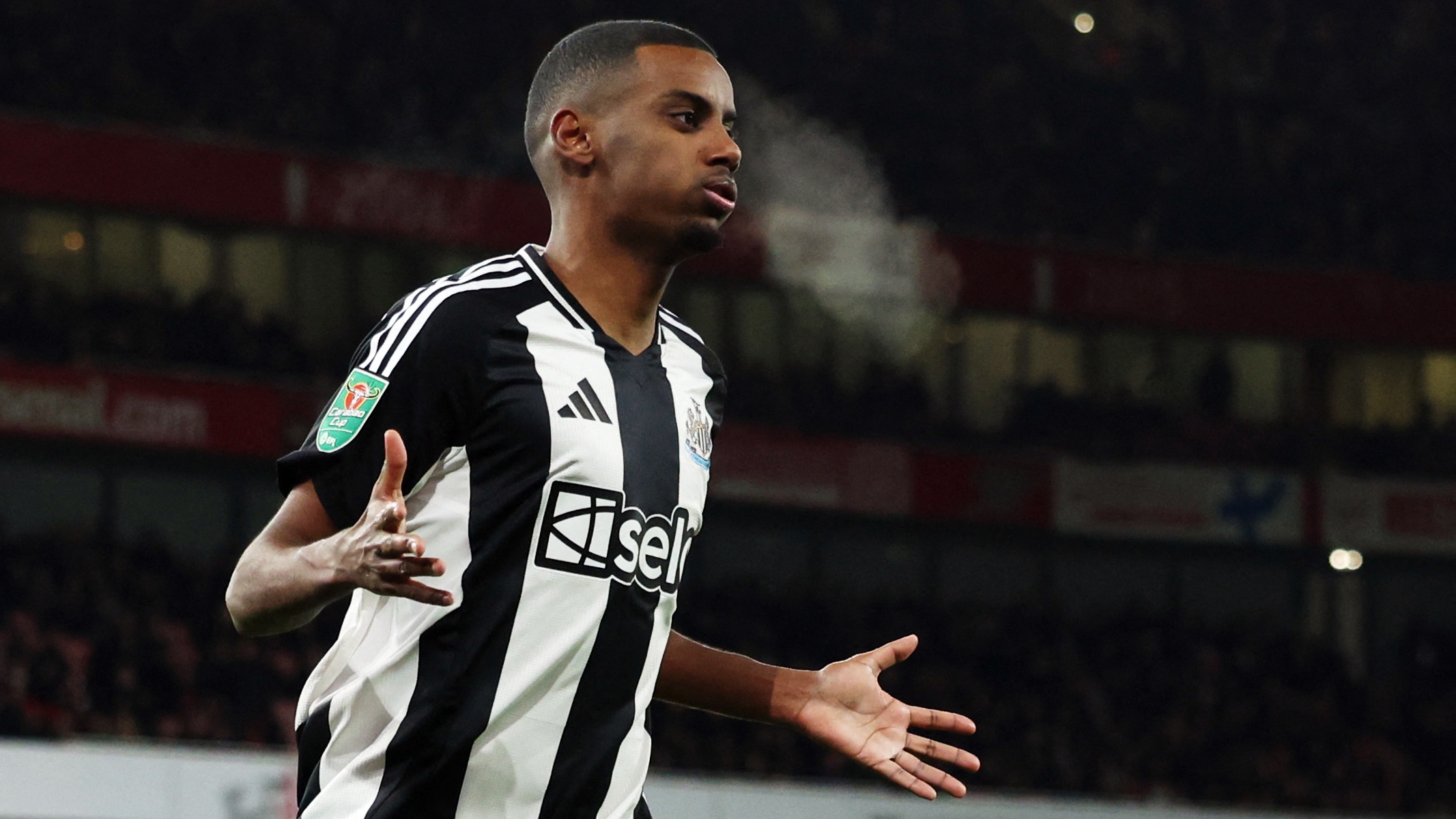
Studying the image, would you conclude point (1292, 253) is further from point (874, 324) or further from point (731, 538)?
point (731, 538)

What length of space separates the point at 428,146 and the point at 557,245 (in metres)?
17.4

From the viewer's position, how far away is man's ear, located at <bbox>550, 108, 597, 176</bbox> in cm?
289

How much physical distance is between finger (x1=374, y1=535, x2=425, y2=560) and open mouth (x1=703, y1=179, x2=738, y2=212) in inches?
30.2

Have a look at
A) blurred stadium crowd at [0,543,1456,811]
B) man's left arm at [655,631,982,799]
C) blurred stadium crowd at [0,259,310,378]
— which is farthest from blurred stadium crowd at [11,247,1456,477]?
man's left arm at [655,631,982,799]

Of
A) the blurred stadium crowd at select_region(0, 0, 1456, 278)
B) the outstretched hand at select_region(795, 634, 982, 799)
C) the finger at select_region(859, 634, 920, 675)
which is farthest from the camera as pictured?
the blurred stadium crowd at select_region(0, 0, 1456, 278)

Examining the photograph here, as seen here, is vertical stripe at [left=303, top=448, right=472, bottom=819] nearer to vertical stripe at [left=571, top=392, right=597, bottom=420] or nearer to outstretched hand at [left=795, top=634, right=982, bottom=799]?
vertical stripe at [left=571, top=392, right=597, bottom=420]

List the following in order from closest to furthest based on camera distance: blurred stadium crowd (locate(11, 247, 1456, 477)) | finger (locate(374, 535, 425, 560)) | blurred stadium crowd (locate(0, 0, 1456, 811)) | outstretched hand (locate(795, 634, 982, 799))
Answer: finger (locate(374, 535, 425, 560)), outstretched hand (locate(795, 634, 982, 799)), blurred stadium crowd (locate(0, 0, 1456, 811)), blurred stadium crowd (locate(11, 247, 1456, 477))

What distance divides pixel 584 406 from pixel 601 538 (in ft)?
0.61

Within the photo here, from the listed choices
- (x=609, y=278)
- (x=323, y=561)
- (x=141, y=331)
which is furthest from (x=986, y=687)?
(x=323, y=561)

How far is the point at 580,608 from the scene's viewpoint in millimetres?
2682

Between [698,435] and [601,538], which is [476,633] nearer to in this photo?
[601,538]

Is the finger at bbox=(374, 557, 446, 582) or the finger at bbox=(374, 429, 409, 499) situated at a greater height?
the finger at bbox=(374, 429, 409, 499)

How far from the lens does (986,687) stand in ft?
59.0

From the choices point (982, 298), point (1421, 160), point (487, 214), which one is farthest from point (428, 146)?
point (1421, 160)
